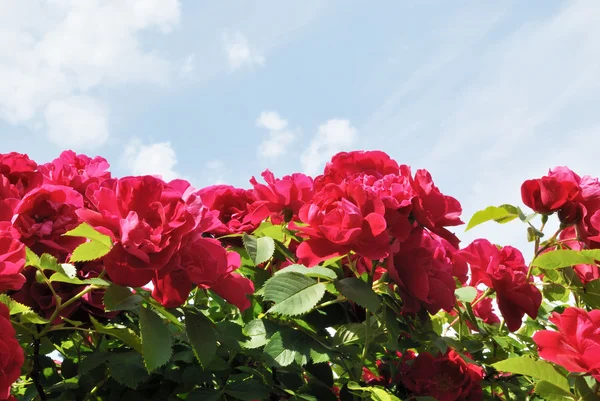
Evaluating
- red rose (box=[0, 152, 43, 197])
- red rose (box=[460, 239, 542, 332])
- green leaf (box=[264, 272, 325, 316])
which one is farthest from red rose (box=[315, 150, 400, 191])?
red rose (box=[0, 152, 43, 197])

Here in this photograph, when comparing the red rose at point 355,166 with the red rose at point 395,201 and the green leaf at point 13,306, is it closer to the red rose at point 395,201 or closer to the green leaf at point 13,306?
the red rose at point 395,201

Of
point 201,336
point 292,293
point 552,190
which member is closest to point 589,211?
point 552,190

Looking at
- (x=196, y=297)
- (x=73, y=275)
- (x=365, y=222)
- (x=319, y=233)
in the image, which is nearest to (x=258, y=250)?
(x=319, y=233)

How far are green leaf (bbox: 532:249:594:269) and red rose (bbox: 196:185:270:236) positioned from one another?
2.65 ft

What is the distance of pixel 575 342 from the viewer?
5.21ft

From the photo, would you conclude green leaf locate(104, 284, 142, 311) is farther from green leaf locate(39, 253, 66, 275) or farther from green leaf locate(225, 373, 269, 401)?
green leaf locate(225, 373, 269, 401)

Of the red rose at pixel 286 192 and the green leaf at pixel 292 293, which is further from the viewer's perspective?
the red rose at pixel 286 192

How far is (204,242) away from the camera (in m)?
1.36

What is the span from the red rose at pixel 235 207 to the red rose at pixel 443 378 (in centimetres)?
70

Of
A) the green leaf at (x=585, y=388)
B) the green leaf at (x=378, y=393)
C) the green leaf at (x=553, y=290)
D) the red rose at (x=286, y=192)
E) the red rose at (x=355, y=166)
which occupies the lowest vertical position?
the green leaf at (x=585, y=388)

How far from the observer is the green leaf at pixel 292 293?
53.2 inches

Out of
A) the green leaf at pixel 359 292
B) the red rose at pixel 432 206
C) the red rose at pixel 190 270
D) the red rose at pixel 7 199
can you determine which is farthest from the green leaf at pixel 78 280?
the red rose at pixel 432 206

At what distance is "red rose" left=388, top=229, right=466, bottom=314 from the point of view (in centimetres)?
147

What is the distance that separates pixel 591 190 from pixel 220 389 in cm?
129
